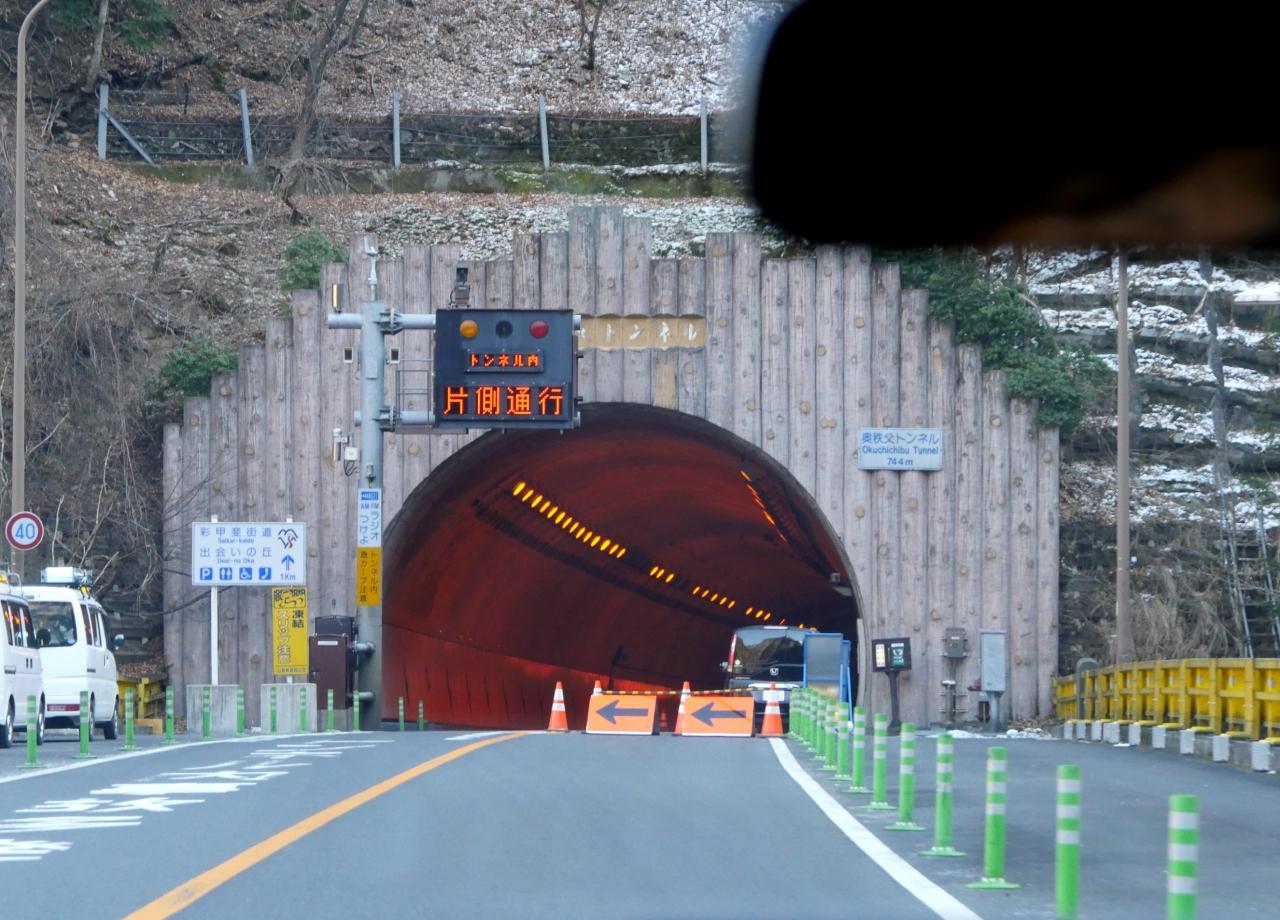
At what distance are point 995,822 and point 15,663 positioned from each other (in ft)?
60.8

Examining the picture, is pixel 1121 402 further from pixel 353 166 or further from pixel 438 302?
pixel 353 166

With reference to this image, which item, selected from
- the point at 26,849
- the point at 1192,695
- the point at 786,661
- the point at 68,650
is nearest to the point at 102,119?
the point at 786,661

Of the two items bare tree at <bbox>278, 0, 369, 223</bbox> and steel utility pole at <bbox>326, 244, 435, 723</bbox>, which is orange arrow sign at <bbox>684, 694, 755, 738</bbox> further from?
bare tree at <bbox>278, 0, 369, 223</bbox>

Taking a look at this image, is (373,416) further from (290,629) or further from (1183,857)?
(1183,857)

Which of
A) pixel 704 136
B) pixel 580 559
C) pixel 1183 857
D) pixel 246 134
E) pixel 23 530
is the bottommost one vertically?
pixel 580 559

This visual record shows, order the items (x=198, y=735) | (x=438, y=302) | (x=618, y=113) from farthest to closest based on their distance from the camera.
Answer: (x=618, y=113) < (x=438, y=302) < (x=198, y=735)

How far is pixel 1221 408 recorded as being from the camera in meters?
44.4

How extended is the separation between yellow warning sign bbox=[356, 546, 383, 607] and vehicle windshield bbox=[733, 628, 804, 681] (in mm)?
12196

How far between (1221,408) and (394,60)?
Answer: 99.0 ft

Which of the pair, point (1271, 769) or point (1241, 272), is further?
point (1241, 272)

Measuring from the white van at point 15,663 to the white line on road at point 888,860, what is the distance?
12172mm

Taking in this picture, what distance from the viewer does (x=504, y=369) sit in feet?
102

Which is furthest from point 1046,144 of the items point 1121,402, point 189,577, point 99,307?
point 99,307

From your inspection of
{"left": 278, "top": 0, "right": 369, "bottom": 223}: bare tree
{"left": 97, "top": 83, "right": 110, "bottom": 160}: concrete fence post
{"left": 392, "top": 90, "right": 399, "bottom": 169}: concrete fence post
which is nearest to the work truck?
{"left": 278, "top": 0, "right": 369, "bottom": 223}: bare tree
